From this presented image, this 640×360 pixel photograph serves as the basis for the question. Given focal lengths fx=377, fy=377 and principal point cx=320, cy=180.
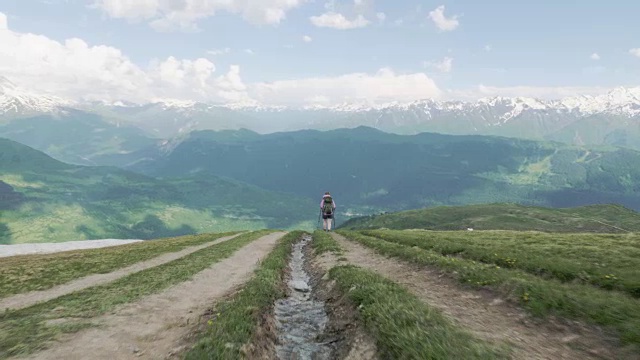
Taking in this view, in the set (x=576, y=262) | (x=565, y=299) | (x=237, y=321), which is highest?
(x=565, y=299)

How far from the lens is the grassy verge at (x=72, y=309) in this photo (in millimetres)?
13031

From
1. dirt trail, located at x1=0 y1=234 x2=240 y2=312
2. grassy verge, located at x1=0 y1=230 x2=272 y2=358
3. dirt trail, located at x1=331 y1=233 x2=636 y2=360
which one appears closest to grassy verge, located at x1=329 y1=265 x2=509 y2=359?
dirt trail, located at x1=331 y1=233 x2=636 y2=360

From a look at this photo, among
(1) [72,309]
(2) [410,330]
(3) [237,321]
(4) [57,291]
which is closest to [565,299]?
(2) [410,330]

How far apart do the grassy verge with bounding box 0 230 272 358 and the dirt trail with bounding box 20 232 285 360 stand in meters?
0.74

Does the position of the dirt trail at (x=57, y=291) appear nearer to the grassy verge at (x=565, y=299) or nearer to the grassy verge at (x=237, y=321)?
the grassy verge at (x=237, y=321)

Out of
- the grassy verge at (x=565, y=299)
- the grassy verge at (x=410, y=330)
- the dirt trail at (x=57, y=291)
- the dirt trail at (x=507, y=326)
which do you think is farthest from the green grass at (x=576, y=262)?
the dirt trail at (x=57, y=291)

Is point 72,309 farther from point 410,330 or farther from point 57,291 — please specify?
point 410,330

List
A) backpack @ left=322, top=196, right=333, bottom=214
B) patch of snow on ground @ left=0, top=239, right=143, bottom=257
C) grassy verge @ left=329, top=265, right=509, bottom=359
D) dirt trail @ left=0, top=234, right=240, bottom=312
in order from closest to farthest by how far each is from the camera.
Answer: grassy verge @ left=329, top=265, right=509, bottom=359 → dirt trail @ left=0, top=234, right=240, bottom=312 → backpack @ left=322, top=196, right=333, bottom=214 → patch of snow on ground @ left=0, top=239, right=143, bottom=257

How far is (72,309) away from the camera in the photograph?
17.6 m

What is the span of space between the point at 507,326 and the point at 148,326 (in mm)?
14071

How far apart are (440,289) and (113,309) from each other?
16132mm

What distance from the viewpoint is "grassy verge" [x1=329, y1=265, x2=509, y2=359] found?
10.8 meters

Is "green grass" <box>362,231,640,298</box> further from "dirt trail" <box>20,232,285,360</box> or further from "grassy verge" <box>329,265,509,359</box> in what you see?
"dirt trail" <box>20,232,285,360</box>

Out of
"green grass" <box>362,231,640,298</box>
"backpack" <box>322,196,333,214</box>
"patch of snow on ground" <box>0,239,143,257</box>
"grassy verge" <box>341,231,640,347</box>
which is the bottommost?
"patch of snow on ground" <box>0,239,143,257</box>
